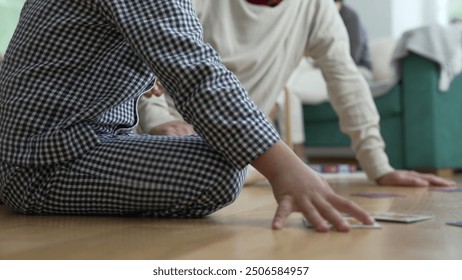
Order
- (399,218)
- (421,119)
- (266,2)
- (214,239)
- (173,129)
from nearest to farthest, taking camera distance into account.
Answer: (214,239), (399,218), (173,129), (266,2), (421,119)

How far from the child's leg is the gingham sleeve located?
11cm

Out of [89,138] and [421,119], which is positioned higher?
[89,138]

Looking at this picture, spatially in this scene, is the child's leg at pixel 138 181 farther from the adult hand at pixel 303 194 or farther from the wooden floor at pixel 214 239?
the adult hand at pixel 303 194

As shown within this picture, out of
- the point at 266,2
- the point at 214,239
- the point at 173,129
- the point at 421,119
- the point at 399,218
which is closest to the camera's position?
the point at 214,239

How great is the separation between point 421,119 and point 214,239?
8.26ft

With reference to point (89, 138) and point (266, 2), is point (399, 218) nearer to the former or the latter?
point (89, 138)

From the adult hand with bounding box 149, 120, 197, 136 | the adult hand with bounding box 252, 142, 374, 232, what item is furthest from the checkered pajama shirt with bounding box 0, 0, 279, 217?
the adult hand with bounding box 149, 120, 197, 136

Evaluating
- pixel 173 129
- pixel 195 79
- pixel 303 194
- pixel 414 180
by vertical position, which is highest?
pixel 195 79

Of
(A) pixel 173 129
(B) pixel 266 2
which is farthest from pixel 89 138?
(B) pixel 266 2

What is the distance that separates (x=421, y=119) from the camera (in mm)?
3268

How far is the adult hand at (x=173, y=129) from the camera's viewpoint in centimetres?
165

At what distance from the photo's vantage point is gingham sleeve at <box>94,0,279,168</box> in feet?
3.22

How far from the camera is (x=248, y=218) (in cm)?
119
